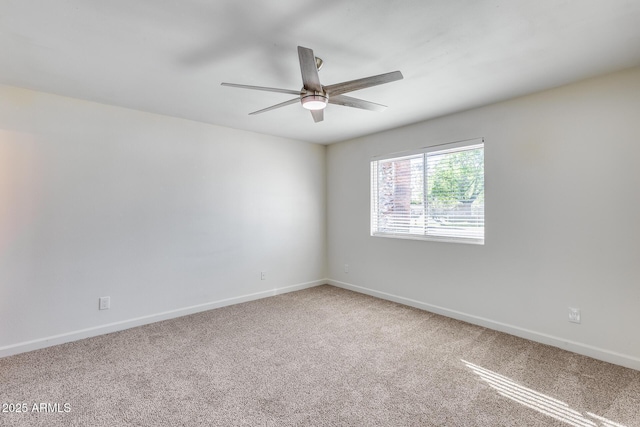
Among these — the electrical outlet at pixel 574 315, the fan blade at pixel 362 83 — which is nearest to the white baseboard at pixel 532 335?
the electrical outlet at pixel 574 315

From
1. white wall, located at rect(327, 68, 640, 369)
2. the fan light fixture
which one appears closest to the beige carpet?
white wall, located at rect(327, 68, 640, 369)

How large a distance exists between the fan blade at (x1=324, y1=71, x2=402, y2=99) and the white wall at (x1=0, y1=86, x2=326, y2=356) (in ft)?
7.60

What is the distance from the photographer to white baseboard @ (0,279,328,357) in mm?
2721

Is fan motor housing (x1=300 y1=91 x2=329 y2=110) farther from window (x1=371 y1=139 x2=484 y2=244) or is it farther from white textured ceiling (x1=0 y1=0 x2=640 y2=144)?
window (x1=371 y1=139 x2=484 y2=244)

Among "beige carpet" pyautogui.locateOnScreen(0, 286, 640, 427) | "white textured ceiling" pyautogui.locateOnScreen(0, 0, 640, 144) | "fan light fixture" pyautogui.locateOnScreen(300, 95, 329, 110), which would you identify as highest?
"white textured ceiling" pyautogui.locateOnScreen(0, 0, 640, 144)

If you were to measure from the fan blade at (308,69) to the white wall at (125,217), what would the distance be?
2.28 m

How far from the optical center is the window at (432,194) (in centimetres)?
339

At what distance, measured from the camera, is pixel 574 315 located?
8.79 ft

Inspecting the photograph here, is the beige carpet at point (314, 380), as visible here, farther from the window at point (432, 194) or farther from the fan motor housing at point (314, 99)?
the fan motor housing at point (314, 99)

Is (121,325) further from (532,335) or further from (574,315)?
(574,315)

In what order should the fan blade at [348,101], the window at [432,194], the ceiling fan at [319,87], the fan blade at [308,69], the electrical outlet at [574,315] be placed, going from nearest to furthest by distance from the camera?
1. the fan blade at [308,69]
2. the ceiling fan at [319,87]
3. the fan blade at [348,101]
4. the electrical outlet at [574,315]
5. the window at [432,194]

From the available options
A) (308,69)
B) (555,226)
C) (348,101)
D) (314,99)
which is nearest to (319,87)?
(314,99)

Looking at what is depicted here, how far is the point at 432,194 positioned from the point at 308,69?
2527 mm

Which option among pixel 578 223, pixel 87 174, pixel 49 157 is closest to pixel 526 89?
pixel 578 223
